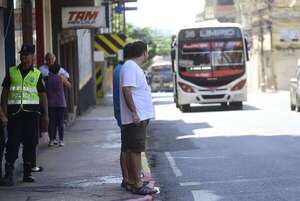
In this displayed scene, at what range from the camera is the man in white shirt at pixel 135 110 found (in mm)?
9016

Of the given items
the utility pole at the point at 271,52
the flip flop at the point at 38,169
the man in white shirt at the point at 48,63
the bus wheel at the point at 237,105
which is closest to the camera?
the flip flop at the point at 38,169

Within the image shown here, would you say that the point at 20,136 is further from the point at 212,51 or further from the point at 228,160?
the point at 212,51

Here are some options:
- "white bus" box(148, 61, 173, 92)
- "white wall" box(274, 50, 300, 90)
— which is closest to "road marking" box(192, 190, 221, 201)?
"white wall" box(274, 50, 300, 90)

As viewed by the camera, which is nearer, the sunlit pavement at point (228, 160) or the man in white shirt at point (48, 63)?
the sunlit pavement at point (228, 160)

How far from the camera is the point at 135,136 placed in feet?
30.1

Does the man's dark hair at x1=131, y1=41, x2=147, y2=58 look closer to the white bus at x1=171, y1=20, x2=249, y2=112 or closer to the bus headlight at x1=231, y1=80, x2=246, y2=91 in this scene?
the white bus at x1=171, y1=20, x2=249, y2=112

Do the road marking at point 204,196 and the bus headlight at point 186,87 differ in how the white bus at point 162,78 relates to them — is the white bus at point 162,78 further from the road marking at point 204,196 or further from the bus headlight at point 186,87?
the road marking at point 204,196

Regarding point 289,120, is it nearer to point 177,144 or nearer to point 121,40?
point 177,144

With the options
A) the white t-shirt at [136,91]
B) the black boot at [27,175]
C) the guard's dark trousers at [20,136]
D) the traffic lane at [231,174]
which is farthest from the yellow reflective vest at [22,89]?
the traffic lane at [231,174]

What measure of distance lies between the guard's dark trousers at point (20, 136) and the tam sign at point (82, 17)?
10.0 m

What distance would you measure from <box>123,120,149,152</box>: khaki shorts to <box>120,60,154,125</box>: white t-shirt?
0.08 m

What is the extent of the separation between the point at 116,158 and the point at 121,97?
4.23m

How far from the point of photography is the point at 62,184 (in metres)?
10.4

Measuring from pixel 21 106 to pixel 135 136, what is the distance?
5.75 feet
